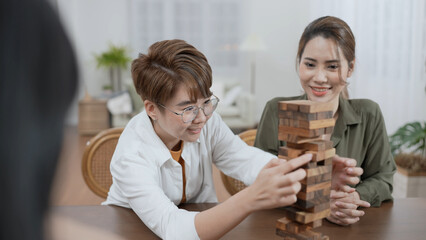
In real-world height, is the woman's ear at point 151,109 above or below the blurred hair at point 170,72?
below

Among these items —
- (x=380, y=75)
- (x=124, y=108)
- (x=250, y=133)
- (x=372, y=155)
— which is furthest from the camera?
(x=124, y=108)

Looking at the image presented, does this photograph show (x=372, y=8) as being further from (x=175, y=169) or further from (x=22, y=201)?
(x=22, y=201)

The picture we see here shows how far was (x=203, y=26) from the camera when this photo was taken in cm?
762

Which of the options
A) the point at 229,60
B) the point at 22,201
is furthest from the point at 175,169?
the point at 229,60

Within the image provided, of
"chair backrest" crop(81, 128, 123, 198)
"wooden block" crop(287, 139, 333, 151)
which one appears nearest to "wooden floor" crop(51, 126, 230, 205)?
"chair backrest" crop(81, 128, 123, 198)

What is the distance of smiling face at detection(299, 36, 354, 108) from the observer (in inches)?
64.4

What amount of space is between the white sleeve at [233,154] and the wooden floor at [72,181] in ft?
1.76

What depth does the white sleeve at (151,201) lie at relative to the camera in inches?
45.6

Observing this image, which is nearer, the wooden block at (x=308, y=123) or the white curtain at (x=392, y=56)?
the wooden block at (x=308, y=123)

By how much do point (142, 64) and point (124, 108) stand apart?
493 cm

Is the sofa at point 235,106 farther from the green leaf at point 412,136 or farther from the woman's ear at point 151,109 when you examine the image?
the woman's ear at point 151,109

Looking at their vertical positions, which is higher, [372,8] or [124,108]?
[372,8]

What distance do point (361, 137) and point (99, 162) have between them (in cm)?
117

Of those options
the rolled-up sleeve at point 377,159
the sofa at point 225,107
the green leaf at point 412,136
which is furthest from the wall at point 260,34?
the rolled-up sleeve at point 377,159
